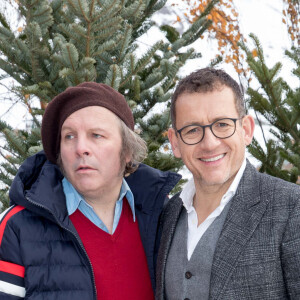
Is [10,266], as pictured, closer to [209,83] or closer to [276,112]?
[209,83]

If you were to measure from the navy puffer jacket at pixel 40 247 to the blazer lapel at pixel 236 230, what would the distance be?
2.14ft

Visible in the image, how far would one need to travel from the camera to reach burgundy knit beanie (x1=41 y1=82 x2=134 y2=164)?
2.29 m

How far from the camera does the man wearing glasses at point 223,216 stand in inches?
67.9

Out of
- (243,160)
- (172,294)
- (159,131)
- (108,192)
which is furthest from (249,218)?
(159,131)

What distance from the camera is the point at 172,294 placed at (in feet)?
6.67

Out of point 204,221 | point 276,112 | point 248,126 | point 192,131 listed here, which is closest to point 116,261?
point 204,221

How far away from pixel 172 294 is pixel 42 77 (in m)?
2.93

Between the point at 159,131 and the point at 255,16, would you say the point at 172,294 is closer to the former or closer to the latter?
the point at 159,131

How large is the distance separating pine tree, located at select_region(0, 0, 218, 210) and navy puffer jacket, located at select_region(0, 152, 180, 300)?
5.20 feet

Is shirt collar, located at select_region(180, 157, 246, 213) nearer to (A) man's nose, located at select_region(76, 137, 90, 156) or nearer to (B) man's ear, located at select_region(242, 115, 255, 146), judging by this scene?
(B) man's ear, located at select_region(242, 115, 255, 146)

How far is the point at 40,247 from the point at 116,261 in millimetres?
430

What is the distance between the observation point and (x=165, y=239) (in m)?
2.24

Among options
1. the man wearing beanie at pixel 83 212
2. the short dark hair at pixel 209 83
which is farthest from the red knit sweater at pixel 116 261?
the short dark hair at pixel 209 83

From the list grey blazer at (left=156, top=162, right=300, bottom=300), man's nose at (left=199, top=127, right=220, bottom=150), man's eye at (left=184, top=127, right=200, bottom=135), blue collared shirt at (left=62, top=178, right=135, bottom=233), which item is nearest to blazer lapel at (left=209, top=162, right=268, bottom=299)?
grey blazer at (left=156, top=162, right=300, bottom=300)
